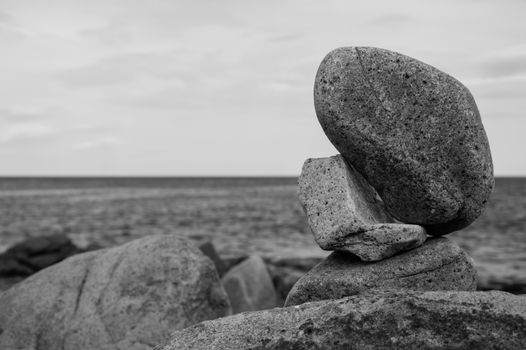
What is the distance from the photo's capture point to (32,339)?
846 cm

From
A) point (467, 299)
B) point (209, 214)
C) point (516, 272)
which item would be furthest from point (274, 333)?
point (209, 214)

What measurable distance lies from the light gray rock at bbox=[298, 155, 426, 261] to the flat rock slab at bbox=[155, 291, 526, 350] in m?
0.85

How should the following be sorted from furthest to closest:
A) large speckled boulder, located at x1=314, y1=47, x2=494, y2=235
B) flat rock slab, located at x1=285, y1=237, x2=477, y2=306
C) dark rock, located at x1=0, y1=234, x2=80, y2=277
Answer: dark rock, located at x1=0, y1=234, x2=80, y2=277 → flat rock slab, located at x1=285, y1=237, x2=477, y2=306 → large speckled boulder, located at x1=314, y1=47, x2=494, y2=235

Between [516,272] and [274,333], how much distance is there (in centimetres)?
1505

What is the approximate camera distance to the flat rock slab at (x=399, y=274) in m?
5.64

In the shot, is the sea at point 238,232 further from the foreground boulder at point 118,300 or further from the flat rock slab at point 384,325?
the flat rock slab at point 384,325

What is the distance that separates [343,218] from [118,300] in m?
3.97

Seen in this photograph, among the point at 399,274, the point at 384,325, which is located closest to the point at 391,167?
the point at 399,274

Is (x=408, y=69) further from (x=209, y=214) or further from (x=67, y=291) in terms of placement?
(x=209, y=214)

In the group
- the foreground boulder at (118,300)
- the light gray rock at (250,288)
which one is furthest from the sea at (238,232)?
the foreground boulder at (118,300)

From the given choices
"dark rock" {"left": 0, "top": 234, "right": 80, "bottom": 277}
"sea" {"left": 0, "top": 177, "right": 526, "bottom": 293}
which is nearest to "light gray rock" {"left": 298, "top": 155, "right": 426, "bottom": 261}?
"sea" {"left": 0, "top": 177, "right": 526, "bottom": 293}

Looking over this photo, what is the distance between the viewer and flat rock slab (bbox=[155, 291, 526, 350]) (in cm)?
425

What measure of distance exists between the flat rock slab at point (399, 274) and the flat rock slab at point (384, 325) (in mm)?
884

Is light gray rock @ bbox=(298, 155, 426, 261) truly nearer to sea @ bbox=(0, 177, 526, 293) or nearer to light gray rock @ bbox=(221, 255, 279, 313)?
light gray rock @ bbox=(221, 255, 279, 313)
